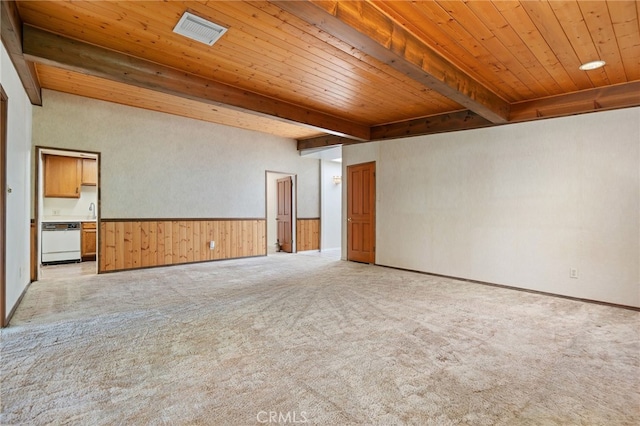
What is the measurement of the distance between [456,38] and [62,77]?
4.86 m

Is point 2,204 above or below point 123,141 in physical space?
below

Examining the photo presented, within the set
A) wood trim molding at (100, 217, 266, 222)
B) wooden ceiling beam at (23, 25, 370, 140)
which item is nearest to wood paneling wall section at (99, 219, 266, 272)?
wood trim molding at (100, 217, 266, 222)

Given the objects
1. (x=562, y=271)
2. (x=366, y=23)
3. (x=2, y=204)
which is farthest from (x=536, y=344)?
(x=2, y=204)

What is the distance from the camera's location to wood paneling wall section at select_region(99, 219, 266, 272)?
5391mm

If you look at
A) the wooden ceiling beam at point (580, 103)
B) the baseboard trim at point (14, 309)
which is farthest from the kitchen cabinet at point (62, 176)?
the wooden ceiling beam at point (580, 103)

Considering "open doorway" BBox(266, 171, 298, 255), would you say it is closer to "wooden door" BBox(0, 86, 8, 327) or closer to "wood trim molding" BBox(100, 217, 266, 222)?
"wood trim molding" BBox(100, 217, 266, 222)

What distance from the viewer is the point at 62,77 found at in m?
4.29

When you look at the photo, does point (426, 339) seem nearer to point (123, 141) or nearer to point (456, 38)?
point (456, 38)

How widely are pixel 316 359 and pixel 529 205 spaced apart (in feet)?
12.3

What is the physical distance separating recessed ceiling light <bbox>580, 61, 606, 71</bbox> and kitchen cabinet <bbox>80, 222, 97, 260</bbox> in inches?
330

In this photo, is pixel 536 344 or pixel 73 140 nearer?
pixel 536 344

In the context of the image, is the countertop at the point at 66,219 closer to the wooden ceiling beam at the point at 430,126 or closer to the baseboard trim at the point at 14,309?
the baseboard trim at the point at 14,309

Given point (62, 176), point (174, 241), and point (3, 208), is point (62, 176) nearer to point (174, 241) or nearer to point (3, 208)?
point (174, 241)

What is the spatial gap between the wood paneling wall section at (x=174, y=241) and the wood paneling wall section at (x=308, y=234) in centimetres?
119
